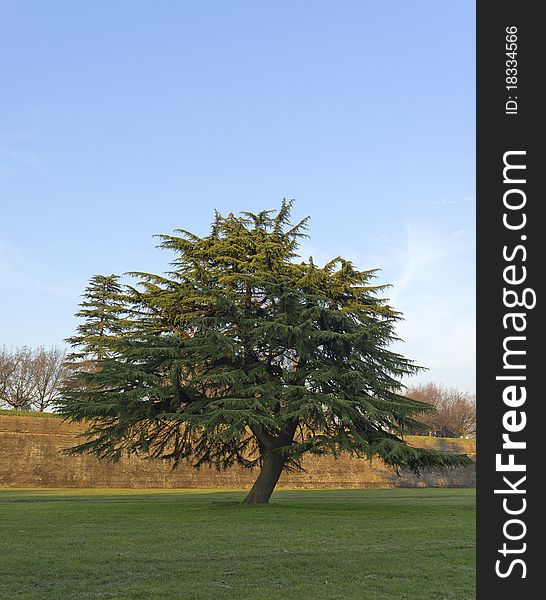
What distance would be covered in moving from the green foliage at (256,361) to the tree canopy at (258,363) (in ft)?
0.13

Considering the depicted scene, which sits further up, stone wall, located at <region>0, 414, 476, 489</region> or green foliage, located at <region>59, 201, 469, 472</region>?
green foliage, located at <region>59, 201, 469, 472</region>

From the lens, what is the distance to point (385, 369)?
68.2 ft

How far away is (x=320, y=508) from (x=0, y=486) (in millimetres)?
22140

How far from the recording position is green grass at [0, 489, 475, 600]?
7.59m

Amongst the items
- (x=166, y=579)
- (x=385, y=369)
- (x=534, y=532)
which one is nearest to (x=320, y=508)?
(x=385, y=369)

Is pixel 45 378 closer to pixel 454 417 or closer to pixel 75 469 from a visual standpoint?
pixel 75 469

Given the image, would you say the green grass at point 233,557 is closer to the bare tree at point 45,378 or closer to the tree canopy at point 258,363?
the tree canopy at point 258,363

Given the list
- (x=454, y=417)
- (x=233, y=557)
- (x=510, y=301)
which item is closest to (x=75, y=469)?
(x=233, y=557)

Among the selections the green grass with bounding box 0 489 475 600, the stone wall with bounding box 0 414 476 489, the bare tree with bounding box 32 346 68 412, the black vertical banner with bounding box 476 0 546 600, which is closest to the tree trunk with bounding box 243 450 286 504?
the green grass with bounding box 0 489 475 600

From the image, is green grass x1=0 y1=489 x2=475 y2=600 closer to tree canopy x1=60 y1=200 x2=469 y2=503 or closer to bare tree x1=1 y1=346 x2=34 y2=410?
tree canopy x1=60 y1=200 x2=469 y2=503

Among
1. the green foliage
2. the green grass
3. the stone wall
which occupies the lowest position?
the green grass

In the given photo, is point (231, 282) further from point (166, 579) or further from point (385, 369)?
point (166, 579)

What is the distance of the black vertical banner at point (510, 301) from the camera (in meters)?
3.18

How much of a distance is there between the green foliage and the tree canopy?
4 cm
